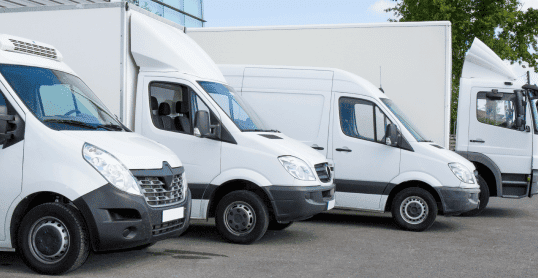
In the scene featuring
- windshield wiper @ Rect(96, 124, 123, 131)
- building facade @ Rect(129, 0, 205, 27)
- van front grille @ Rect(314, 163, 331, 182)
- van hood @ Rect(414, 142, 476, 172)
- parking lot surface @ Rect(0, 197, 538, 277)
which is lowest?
parking lot surface @ Rect(0, 197, 538, 277)

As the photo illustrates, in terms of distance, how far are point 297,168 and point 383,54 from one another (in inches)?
183

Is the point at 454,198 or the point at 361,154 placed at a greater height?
the point at 361,154

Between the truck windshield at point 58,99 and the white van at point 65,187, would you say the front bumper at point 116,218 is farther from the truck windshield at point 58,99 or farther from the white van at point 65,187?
the truck windshield at point 58,99

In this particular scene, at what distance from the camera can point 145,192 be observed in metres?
6.04

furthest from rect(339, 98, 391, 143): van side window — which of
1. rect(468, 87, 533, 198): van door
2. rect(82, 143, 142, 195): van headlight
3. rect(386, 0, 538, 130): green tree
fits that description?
rect(386, 0, 538, 130): green tree

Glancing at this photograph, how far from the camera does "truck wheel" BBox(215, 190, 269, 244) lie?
7883 millimetres

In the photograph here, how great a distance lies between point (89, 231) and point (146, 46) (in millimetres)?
3299

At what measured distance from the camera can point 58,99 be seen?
6488 millimetres

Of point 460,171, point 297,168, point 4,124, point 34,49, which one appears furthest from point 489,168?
point 4,124

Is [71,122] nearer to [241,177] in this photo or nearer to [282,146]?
[241,177]

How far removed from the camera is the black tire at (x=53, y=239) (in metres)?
5.73

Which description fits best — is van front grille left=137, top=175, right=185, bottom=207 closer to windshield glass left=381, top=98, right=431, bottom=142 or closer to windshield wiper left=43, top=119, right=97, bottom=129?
windshield wiper left=43, top=119, right=97, bottom=129

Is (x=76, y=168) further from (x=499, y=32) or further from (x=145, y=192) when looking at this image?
(x=499, y=32)

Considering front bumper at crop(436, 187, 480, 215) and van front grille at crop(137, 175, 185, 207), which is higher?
van front grille at crop(137, 175, 185, 207)
